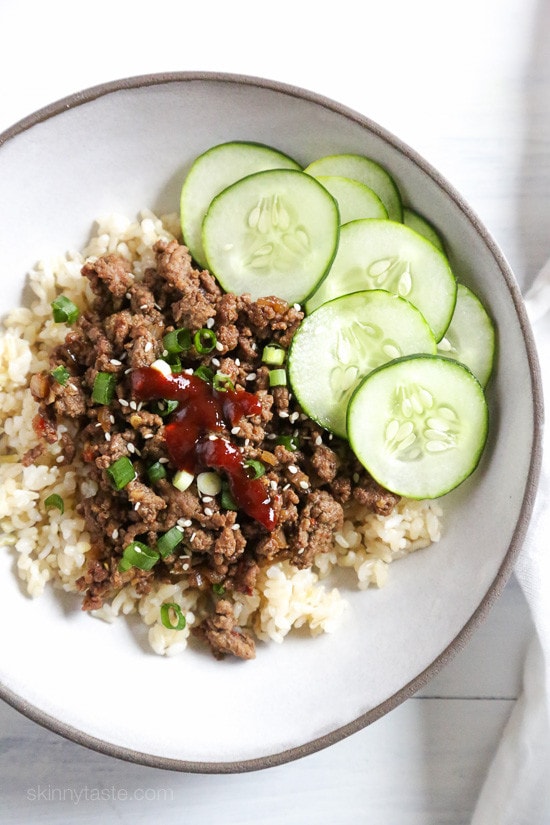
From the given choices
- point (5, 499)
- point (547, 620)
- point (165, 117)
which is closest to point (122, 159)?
point (165, 117)

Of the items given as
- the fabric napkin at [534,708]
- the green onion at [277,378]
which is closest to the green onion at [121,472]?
the green onion at [277,378]

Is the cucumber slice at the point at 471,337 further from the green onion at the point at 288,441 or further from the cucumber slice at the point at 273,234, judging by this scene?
the green onion at the point at 288,441

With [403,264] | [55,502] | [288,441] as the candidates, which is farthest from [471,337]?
[55,502]

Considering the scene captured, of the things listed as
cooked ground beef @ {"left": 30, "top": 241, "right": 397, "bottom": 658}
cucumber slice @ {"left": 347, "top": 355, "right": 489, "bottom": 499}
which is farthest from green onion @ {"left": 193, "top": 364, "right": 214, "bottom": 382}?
cucumber slice @ {"left": 347, "top": 355, "right": 489, "bottom": 499}

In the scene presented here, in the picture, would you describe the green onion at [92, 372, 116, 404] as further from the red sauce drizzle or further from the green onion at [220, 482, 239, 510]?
the green onion at [220, 482, 239, 510]

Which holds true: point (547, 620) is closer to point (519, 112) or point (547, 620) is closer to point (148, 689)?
point (148, 689)

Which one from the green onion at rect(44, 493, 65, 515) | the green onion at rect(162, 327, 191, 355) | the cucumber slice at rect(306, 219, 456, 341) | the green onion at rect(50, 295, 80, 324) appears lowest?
the green onion at rect(44, 493, 65, 515)
